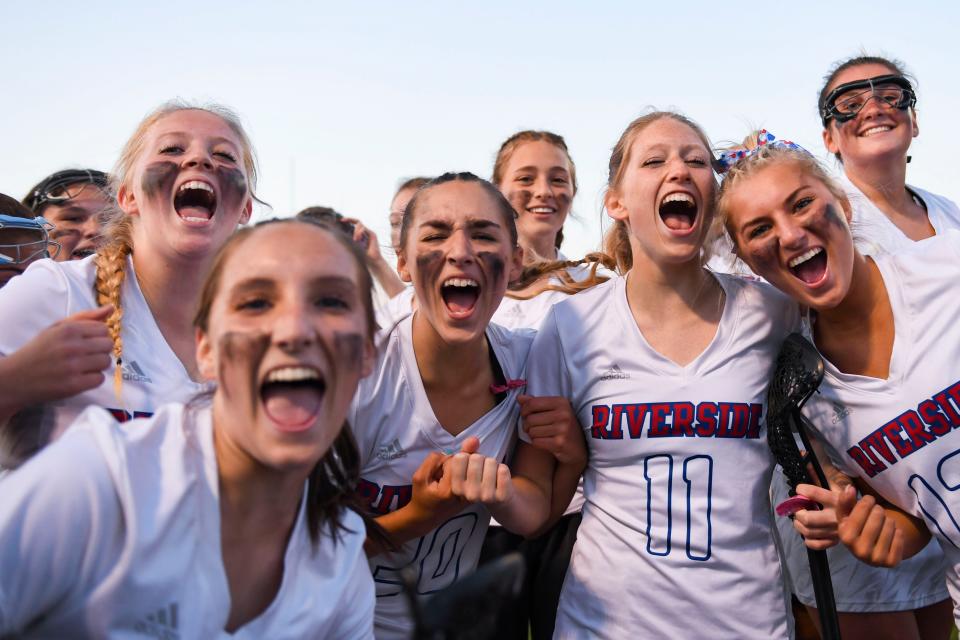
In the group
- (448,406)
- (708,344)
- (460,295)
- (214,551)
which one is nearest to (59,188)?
(460,295)

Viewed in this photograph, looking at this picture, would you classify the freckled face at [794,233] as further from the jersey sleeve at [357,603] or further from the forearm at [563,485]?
the jersey sleeve at [357,603]

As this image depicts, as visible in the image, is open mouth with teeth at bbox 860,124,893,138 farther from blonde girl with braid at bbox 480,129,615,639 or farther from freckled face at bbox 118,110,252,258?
freckled face at bbox 118,110,252,258

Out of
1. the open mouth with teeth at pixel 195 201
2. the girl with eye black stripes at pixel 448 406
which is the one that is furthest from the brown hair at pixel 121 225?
the girl with eye black stripes at pixel 448 406

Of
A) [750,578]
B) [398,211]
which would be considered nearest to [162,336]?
[750,578]

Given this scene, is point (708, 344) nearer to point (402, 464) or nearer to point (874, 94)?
point (402, 464)

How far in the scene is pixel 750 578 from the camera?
8.82ft

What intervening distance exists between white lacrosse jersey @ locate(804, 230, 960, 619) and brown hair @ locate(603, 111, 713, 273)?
953 mm

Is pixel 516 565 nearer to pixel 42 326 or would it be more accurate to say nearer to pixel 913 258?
pixel 42 326

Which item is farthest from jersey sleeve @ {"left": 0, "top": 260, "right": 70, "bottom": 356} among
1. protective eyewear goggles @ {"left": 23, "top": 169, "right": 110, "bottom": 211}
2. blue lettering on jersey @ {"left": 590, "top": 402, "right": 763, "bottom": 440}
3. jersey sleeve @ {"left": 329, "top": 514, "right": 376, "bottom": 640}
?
protective eyewear goggles @ {"left": 23, "top": 169, "right": 110, "bottom": 211}

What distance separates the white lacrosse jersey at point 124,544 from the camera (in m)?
1.62

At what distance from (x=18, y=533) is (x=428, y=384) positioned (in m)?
1.53

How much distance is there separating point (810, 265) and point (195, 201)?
227 centimetres

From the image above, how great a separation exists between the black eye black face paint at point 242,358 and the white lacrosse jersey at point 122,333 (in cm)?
79

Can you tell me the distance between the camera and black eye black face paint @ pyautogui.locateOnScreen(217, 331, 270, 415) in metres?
1.88
